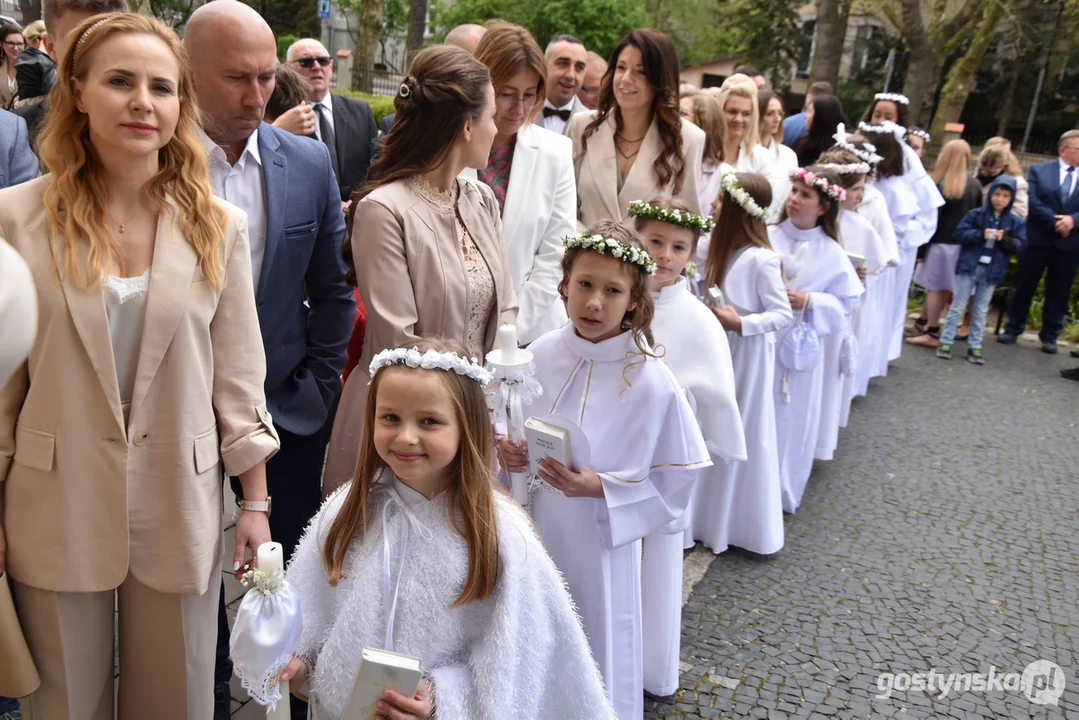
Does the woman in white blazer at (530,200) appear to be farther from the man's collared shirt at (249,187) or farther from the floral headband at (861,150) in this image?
the floral headband at (861,150)

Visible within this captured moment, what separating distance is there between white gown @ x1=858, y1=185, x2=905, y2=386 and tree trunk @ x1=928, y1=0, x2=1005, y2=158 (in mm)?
17692

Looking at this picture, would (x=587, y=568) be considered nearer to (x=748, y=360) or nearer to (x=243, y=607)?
(x=243, y=607)

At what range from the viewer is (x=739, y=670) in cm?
375

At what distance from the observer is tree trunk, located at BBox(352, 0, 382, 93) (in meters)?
23.8

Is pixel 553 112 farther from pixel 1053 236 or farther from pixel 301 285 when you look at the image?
pixel 1053 236

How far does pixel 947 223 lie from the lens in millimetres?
10078

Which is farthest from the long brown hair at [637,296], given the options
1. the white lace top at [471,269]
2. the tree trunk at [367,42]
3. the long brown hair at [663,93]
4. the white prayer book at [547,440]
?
the tree trunk at [367,42]

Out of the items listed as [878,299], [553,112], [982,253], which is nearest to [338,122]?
[553,112]

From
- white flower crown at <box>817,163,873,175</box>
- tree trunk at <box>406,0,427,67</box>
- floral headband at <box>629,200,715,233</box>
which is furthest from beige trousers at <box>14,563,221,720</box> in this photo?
tree trunk at <box>406,0,427,67</box>

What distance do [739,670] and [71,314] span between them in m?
3.03

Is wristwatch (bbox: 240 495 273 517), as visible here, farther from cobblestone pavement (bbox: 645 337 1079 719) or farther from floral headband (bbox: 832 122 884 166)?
floral headband (bbox: 832 122 884 166)

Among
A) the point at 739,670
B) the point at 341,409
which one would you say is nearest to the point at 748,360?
the point at 739,670

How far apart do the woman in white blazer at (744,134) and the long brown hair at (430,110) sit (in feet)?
12.3

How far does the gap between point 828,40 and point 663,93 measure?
72.6 ft
